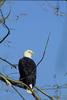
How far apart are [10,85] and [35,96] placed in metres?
0.39

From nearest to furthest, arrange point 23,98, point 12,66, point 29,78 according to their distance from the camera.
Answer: point 23,98 < point 12,66 < point 29,78

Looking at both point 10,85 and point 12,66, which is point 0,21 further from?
point 10,85

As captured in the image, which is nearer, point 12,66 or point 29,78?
point 12,66

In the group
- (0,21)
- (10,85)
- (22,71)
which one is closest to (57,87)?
(10,85)

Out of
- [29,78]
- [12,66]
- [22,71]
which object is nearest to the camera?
[12,66]

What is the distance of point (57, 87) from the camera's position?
15.0 feet

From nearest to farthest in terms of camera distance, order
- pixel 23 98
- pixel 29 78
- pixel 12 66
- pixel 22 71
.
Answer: pixel 23 98
pixel 12 66
pixel 29 78
pixel 22 71

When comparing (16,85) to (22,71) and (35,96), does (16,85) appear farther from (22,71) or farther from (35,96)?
(22,71)

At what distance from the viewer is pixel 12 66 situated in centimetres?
457

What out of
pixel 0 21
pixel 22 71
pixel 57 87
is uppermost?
pixel 0 21

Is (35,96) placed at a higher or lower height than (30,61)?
higher

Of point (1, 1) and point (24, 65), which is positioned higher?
point (1, 1)

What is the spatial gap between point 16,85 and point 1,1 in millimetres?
1325

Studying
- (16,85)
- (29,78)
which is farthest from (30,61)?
(16,85)
